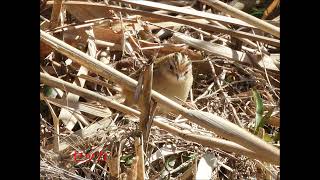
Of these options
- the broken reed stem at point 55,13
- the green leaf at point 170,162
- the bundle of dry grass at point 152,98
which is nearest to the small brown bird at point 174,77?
the bundle of dry grass at point 152,98

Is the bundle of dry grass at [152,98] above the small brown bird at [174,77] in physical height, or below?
above

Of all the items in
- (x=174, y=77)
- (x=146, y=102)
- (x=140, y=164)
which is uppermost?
(x=146, y=102)

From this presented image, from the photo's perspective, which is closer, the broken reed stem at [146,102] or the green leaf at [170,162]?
the broken reed stem at [146,102]

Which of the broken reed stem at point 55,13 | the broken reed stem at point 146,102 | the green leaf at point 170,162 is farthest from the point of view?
the broken reed stem at point 55,13

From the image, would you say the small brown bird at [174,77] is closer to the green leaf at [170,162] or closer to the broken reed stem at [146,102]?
the green leaf at [170,162]

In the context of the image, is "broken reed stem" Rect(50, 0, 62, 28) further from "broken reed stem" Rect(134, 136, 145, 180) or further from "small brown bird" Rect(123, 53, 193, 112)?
"broken reed stem" Rect(134, 136, 145, 180)

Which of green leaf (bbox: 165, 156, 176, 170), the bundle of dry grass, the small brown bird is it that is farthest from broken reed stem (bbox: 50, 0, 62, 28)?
green leaf (bbox: 165, 156, 176, 170)

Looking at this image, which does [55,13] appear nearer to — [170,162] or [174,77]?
[174,77]

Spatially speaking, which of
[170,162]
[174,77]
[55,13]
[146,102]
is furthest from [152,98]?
[174,77]
